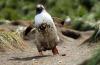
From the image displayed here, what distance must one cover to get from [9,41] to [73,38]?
21.8 feet

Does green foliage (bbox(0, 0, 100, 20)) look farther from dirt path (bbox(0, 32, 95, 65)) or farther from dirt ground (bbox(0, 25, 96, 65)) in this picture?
dirt path (bbox(0, 32, 95, 65))

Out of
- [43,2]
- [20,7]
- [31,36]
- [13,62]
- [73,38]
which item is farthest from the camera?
[20,7]

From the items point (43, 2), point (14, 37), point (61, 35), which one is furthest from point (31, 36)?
point (43, 2)

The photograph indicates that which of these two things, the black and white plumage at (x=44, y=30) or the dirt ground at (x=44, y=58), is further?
the black and white plumage at (x=44, y=30)

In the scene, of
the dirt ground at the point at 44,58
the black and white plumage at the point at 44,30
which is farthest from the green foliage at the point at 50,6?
the black and white plumage at the point at 44,30

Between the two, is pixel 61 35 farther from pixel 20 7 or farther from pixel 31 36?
pixel 20 7

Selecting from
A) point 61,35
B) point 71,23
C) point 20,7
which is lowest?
point 20,7

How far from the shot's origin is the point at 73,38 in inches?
955

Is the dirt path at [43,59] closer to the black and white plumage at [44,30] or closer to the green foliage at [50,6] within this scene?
the black and white plumage at [44,30]

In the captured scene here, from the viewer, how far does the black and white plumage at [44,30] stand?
15109mm

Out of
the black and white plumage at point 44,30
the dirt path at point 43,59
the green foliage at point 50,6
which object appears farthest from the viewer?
the green foliage at point 50,6

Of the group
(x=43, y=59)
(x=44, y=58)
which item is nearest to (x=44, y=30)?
(x=44, y=58)

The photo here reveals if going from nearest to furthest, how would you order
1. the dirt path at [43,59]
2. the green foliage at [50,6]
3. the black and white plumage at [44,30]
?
the dirt path at [43,59], the black and white plumage at [44,30], the green foliage at [50,6]

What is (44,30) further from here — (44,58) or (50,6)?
(50,6)
